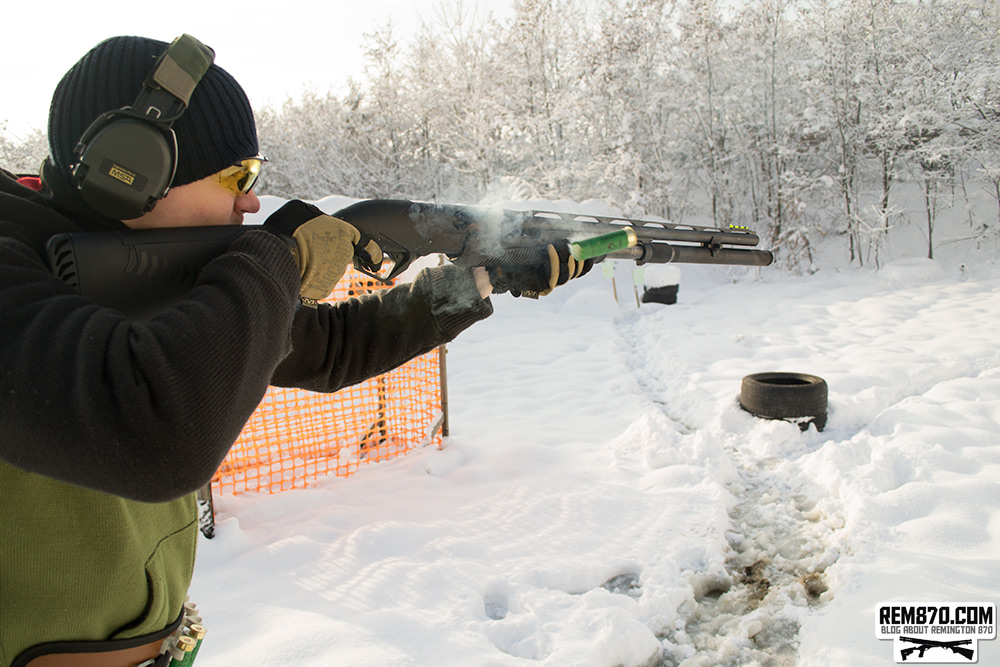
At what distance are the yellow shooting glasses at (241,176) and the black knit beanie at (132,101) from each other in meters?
0.05

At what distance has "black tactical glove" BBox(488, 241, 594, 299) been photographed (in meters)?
2.13

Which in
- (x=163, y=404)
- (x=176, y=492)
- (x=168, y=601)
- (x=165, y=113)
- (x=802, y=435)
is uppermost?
(x=165, y=113)

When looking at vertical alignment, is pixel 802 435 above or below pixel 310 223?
below

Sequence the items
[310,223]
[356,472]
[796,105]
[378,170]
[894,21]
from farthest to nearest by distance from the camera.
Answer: [378,170]
[796,105]
[894,21]
[356,472]
[310,223]

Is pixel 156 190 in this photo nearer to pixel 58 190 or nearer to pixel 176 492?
pixel 58 190

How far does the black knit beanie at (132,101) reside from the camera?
1185mm

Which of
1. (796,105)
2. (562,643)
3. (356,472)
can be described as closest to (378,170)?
(796,105)

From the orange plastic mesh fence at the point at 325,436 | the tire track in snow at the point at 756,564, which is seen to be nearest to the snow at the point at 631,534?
the tire track in snow at the point at 756,564

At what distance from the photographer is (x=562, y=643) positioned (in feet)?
8.25

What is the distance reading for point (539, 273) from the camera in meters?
2.20

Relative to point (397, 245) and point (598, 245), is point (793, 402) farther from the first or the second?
point (397, 245)

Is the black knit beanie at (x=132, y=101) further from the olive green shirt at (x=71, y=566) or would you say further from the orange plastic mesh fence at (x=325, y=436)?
the orange plastic mesh fence at (x=325, y=436)

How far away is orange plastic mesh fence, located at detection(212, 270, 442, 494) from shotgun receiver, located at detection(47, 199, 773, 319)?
2.40 m

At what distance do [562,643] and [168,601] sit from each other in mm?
1787
